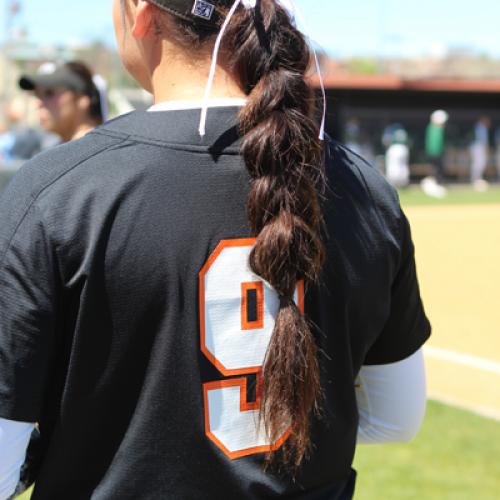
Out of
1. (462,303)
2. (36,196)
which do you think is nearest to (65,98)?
(36,196)

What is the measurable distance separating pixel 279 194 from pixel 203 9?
338 mm

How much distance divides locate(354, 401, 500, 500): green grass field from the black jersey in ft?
7.92

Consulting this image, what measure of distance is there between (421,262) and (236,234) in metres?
9.60

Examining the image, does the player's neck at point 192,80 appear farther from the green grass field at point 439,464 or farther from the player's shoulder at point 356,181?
the green grass field at point 439,464

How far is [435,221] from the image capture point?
1582 centimetres

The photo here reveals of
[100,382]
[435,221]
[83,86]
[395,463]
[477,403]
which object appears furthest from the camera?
[435,221]

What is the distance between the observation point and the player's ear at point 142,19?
Result: 133 centimetres

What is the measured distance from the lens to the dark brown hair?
132cm

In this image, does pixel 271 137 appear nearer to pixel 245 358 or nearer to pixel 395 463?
pixel 245 358

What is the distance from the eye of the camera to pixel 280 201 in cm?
133

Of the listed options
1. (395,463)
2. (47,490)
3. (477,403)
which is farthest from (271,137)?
(477,403)

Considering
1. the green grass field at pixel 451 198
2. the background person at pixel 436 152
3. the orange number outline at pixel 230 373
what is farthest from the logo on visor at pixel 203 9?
the background person at pixel 436 152

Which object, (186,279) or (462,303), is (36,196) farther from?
(462,303)

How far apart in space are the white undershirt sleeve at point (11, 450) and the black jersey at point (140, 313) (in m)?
0.03
